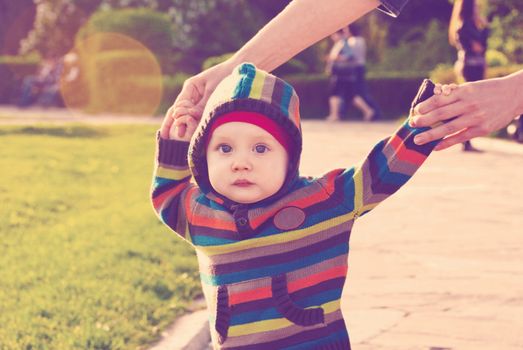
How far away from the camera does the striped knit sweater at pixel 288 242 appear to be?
241 centimetres

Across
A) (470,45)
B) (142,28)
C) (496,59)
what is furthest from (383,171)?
(142,28)

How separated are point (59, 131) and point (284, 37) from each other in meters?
12.3

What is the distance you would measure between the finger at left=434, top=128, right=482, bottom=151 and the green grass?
1867mm

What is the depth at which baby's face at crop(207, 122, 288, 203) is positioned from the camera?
2.34 m

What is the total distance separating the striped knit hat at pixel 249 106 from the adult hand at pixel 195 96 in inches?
5.2

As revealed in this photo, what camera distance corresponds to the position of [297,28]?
274 centimetres

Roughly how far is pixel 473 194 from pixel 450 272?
277cm

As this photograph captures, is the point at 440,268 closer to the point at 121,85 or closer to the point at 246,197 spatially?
the point at 246,197

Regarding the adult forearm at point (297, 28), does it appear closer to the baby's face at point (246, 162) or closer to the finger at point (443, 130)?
the baby's face at point (246, 162)

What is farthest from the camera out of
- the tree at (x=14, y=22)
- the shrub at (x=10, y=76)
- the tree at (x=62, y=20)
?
the tree at (x=14, y=22)

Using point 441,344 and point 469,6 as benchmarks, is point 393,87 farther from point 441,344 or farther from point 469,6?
point 441,344

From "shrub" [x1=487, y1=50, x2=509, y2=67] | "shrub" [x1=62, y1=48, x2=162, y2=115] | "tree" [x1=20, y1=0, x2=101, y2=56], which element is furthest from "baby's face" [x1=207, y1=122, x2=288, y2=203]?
"tree" [x1=20, y1=0, x2=101, y2=56]

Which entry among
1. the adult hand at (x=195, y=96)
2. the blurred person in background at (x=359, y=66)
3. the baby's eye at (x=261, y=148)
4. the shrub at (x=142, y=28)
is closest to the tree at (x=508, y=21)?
the blurred person in background at (x=359, y=66)

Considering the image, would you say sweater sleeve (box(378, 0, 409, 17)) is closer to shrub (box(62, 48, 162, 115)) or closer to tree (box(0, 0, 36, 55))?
shrub (box(62, 48, 162, 115))
